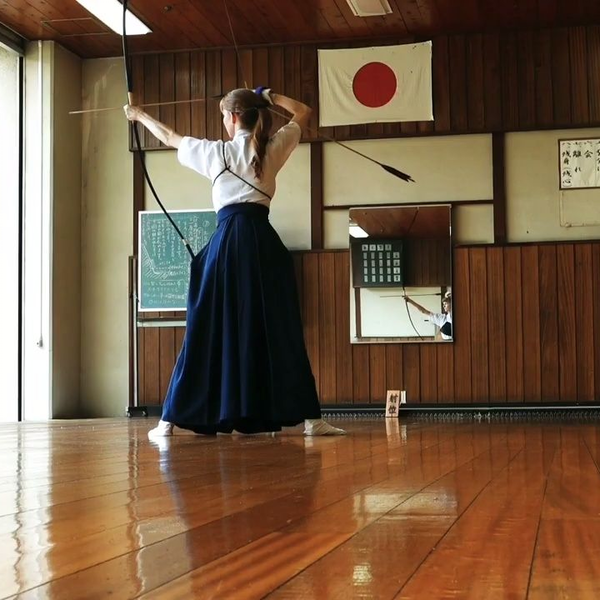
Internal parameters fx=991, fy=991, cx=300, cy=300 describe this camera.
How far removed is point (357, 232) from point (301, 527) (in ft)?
18.4

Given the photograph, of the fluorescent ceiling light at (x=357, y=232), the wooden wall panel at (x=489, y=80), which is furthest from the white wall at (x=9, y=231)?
the fluorescent ceiling light at (x=357, y=232)

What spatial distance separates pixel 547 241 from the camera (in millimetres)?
6566

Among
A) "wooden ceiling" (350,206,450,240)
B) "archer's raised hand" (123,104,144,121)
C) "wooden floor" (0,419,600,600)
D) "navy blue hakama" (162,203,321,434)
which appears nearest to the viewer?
"wooden floor" (0,419,600,600)

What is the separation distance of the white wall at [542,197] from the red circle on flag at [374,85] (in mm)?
871

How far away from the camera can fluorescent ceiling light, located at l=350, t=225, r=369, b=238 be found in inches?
266

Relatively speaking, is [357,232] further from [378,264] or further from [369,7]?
[369,7]

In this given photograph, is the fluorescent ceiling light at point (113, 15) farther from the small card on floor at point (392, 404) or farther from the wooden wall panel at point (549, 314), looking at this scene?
the wooden wall panel at point (549, 314)

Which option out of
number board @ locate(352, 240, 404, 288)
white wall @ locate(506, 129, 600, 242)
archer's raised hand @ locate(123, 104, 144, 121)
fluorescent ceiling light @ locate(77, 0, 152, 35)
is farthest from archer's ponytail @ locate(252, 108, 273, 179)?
white wall @ locate(506, 129, 600, 242)

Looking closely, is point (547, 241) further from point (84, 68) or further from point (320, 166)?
point (84, 68)

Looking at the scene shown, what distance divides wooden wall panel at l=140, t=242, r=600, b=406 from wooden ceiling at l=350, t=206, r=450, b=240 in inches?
9.0

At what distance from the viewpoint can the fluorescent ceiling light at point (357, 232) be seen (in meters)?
6.75

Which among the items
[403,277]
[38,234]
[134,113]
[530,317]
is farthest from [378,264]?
[134,113]

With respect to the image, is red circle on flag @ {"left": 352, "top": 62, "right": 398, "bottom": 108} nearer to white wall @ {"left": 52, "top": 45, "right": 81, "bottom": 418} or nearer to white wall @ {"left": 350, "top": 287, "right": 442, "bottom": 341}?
white wall @ {"left": 350, "top": 287, "right": 442, "bottom": 341}

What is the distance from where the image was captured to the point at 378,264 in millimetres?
6656
